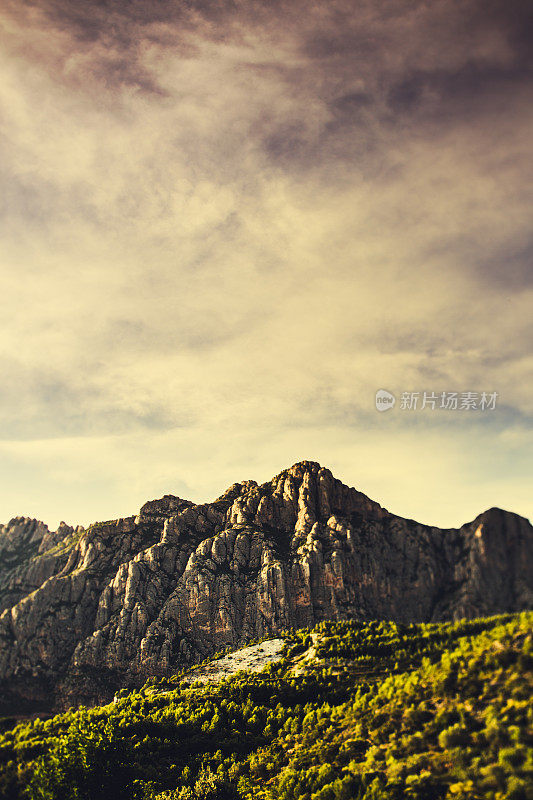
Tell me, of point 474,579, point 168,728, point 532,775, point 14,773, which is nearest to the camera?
point 532,775

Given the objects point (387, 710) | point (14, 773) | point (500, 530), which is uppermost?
point (500, 530)

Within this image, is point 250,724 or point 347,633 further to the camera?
point 347,633

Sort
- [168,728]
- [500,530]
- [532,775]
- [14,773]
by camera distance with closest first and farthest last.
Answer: [532,775] → [14,773] → [168,728] → [500,530]

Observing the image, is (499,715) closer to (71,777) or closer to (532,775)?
(532,775)

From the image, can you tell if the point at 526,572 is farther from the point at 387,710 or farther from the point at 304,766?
the point at 304,766

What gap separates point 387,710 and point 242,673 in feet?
283

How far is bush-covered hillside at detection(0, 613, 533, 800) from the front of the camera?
219 ft

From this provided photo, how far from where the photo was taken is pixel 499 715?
6694 centimetres

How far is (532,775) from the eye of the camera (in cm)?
5547

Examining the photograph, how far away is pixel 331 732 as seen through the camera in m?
98.2

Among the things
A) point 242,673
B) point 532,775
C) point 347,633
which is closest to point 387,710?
point 532,775

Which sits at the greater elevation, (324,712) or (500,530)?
(500,530)

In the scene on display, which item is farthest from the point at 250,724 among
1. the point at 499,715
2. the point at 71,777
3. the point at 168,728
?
the point at 499,715

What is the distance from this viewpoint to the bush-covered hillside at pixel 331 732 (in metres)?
66.6
